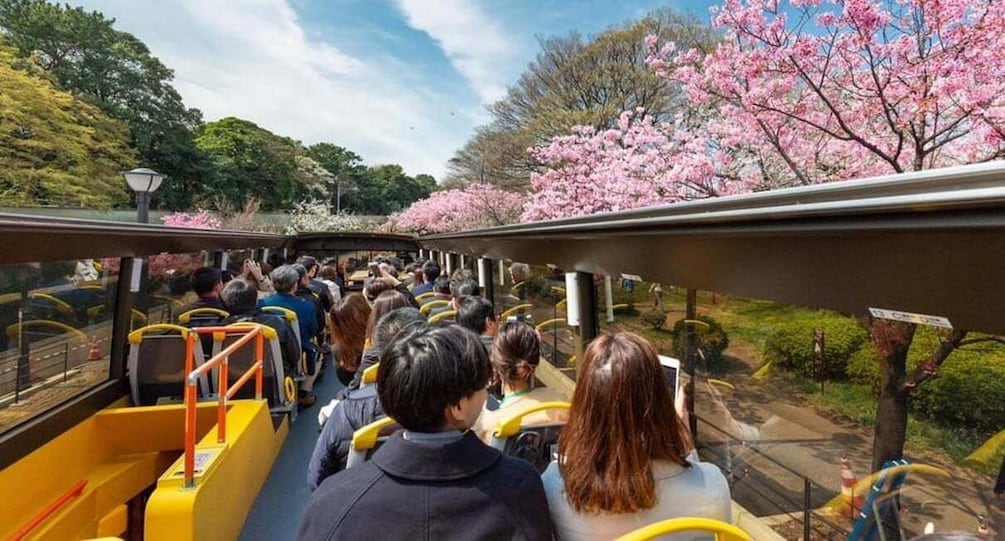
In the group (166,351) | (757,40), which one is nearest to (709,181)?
(757,40)

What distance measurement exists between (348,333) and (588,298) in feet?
5.60

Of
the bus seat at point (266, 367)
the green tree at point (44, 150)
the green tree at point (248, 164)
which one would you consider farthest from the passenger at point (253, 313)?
the green tree at point (248, 164)

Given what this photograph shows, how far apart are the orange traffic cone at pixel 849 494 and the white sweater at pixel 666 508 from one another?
1037mm

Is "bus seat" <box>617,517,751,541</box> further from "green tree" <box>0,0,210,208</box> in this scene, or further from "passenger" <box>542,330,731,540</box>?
"green tree" <box>0,0,210,208</box>

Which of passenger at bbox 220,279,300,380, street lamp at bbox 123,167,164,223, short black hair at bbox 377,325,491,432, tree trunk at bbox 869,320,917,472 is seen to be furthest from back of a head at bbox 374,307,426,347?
street lamp at bbox 123,167,164,223

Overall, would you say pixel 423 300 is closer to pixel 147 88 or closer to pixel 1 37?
pixel 1 37

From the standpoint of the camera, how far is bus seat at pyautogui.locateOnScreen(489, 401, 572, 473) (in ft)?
5.62

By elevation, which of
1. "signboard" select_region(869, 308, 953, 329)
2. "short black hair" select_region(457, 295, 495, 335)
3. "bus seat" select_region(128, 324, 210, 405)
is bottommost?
"bus seat" select_region(128, 324, 210, 405)

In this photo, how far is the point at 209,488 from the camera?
96.4 inches

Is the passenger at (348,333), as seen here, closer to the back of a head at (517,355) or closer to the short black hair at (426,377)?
the back of a head at (517,355)

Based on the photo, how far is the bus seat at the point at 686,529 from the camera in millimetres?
937

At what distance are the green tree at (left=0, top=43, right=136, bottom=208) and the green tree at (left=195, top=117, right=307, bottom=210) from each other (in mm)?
12342

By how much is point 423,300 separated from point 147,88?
32.1 meters

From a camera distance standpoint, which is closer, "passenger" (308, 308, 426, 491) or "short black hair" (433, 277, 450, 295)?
"passenger" (308, 308, 426, 491)
